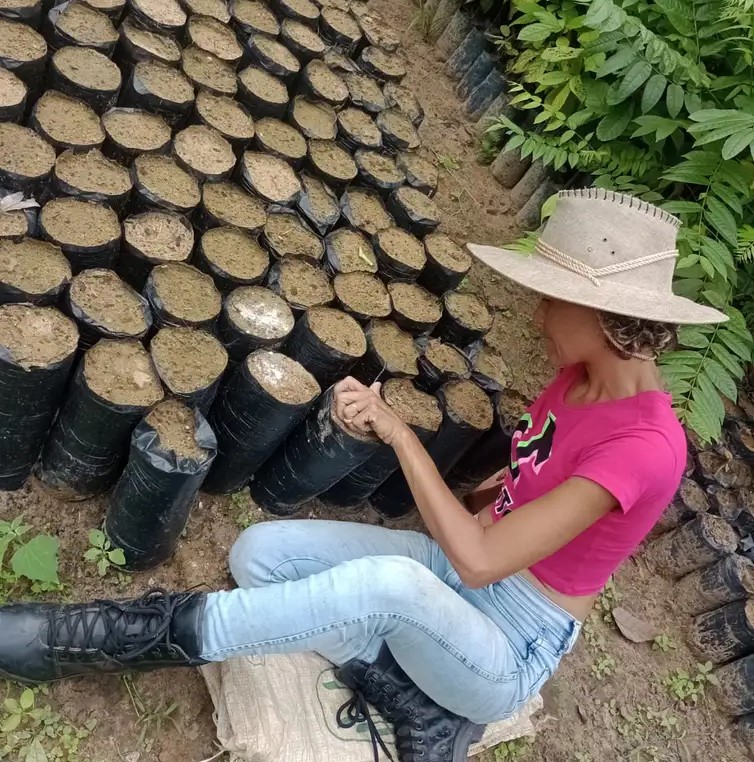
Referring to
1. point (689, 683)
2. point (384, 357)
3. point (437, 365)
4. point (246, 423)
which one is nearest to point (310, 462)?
point (246, 423)

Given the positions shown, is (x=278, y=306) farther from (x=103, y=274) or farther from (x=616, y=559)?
(x=616, y=559)

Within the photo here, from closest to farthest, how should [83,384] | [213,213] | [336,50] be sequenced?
→ [83,384], [213,213], [336,50]

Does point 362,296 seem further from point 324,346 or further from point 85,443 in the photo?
point 85,443

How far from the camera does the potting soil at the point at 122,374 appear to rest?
194cm

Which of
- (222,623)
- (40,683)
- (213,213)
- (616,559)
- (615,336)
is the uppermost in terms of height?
(615,336)

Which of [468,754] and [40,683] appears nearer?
[40,683]

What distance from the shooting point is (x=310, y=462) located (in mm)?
2281

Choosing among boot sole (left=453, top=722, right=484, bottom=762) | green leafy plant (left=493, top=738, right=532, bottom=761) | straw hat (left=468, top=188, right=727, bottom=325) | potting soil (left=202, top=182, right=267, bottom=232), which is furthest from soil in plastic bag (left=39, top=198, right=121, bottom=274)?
green leafy plant (left=493, top=738, right=532, bottom=761)

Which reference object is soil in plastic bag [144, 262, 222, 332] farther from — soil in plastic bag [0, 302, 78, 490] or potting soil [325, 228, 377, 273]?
potting soil [325, 228, 377, 273]

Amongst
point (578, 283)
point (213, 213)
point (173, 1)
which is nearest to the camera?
point (578, 283)

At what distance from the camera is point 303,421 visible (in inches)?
90.6

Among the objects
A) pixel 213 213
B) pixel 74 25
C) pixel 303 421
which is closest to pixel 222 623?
pixel 303 421

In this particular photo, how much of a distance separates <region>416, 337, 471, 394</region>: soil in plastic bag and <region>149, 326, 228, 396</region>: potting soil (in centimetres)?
75

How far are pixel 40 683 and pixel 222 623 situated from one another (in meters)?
0.54
